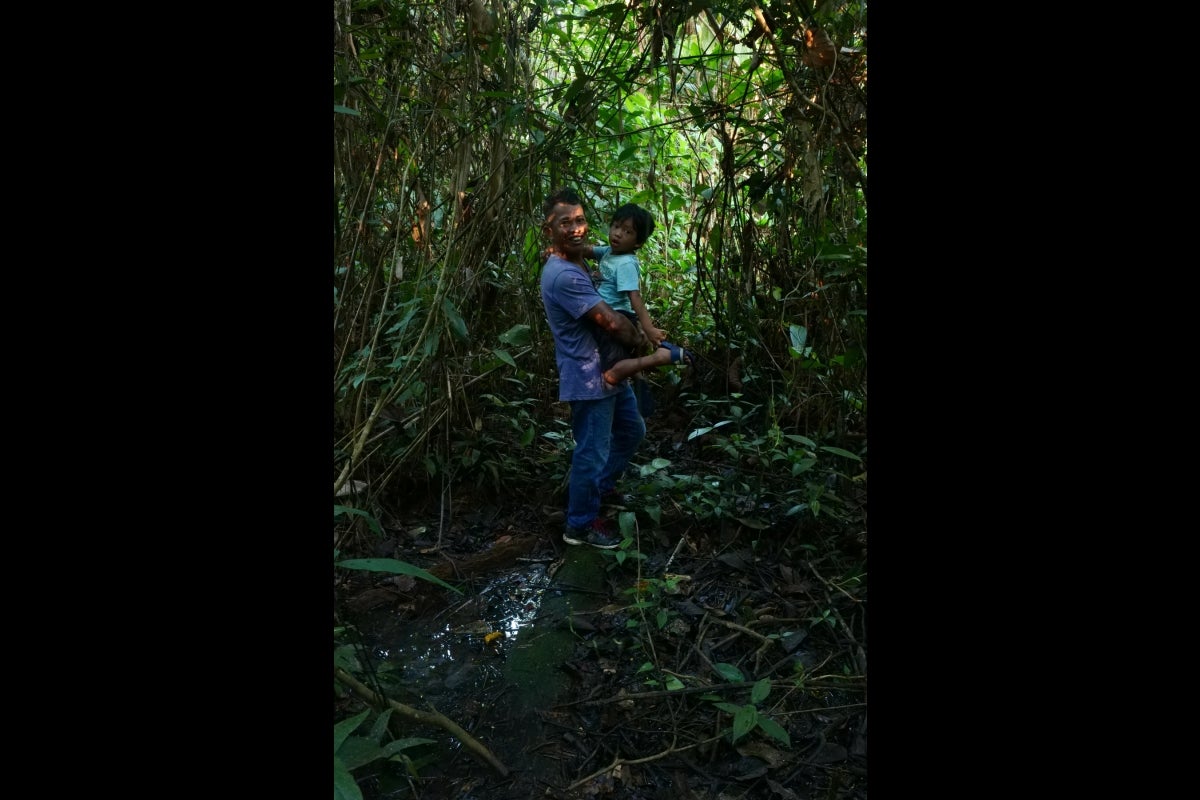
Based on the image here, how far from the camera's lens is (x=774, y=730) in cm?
201

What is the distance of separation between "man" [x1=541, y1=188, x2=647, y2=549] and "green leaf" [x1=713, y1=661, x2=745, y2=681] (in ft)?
3.83

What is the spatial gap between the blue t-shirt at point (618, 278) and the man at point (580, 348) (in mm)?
275

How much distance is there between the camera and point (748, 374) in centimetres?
469

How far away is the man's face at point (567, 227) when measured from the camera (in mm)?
3412

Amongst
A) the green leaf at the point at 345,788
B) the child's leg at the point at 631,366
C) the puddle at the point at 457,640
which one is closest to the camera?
the green leaf at the point at 345,788

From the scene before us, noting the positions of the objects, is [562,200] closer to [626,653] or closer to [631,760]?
[626,653]

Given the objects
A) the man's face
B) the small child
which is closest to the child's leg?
Answer: the small child

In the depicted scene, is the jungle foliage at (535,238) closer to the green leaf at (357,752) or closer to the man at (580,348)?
the man at (580,348)

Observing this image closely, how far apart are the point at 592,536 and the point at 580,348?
834 millimetres

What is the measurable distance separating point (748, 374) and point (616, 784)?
2986 millimetres

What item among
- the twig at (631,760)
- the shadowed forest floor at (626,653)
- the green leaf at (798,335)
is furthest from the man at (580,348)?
the twig at (631,760)
